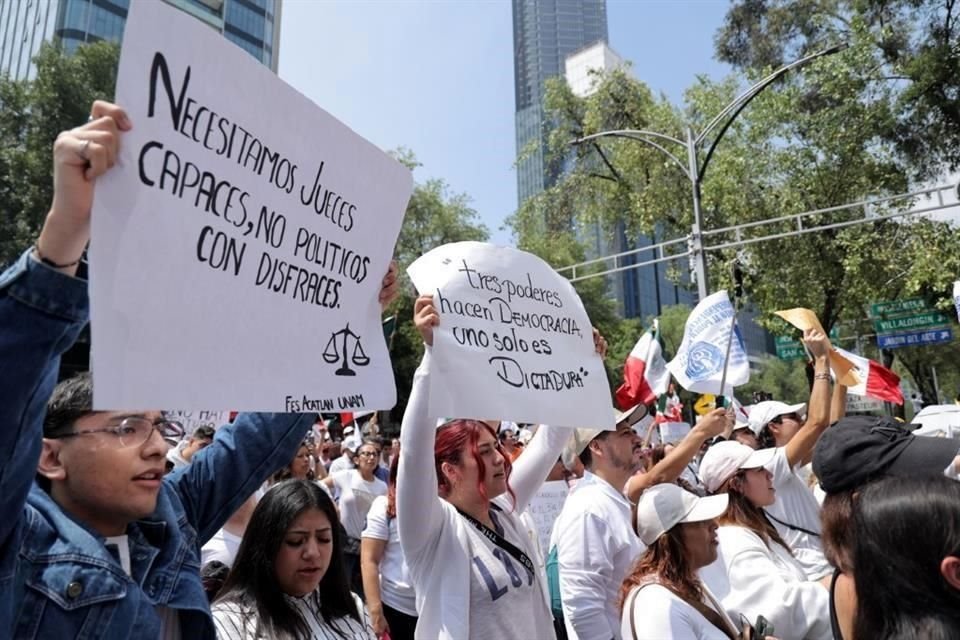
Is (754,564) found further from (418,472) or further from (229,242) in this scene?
(229,242)

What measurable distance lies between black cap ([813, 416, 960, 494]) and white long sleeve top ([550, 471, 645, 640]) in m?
1.05

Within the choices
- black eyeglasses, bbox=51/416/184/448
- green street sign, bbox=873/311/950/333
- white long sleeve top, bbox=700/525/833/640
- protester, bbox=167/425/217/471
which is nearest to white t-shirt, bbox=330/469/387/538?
protester, bbox=167/425/217/471

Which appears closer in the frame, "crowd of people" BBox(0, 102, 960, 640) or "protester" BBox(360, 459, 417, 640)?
"crowd of people" BBox(0, 102, 960, 640)

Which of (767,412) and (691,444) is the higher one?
(767,412)

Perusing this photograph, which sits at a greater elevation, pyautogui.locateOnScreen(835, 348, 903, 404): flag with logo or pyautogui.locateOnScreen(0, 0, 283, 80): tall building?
pyautogui.locateOnScreen(0, 0, 283, 80): tall building

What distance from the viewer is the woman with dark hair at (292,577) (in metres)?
2.58

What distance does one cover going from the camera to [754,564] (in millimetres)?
3160

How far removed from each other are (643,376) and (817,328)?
1766 mm

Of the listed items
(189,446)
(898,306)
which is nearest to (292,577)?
(189,446)

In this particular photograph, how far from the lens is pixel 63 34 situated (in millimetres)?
36531

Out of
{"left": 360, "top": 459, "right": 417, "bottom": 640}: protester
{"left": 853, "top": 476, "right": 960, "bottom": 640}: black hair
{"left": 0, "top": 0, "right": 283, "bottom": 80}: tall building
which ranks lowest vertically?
{"left": 360, "top": 459, "right": 417, "bottom": 640}: protester

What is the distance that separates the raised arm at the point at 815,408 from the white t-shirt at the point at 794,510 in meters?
0.11

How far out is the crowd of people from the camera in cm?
142

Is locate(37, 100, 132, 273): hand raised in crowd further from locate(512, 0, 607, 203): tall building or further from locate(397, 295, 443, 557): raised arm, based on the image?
locate(512, 0, 607, 203): tall building
